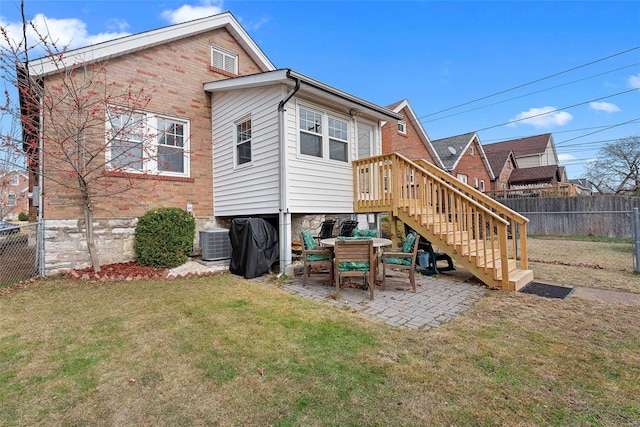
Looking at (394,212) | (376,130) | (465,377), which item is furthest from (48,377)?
(376,130)

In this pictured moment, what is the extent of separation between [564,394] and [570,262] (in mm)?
7594

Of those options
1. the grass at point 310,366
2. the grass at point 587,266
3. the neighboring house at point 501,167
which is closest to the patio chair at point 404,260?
the grass at point 310,366

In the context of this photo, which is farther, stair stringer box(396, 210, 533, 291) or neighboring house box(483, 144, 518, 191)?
neighboring house box(483, 144, 518, 191)

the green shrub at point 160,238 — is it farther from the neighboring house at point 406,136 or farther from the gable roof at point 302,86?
the neighboring house at point 406,136

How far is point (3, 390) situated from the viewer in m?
2.41

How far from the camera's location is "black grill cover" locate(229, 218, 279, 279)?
6.66 meters

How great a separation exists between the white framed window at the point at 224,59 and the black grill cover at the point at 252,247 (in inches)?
218

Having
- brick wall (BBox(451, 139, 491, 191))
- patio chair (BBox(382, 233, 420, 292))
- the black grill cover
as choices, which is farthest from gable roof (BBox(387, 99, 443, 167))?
patio chair (BBox(382, 233, 420, 292))

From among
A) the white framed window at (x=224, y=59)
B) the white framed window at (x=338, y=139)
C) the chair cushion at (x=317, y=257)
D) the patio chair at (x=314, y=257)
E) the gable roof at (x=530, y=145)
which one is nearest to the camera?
the patio chair at (x=314, y=257)

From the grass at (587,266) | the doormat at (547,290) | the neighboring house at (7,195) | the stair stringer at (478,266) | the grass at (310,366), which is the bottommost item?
the grass at (310,366)

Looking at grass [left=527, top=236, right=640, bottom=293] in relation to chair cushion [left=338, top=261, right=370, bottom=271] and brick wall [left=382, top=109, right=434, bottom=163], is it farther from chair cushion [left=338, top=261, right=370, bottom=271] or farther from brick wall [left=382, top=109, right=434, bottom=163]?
brick wall [left=382, top=109, right=434, bottom=163]

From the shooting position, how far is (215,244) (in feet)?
24.8

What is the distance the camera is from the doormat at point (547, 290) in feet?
16.6

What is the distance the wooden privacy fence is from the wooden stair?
834 centimetres
